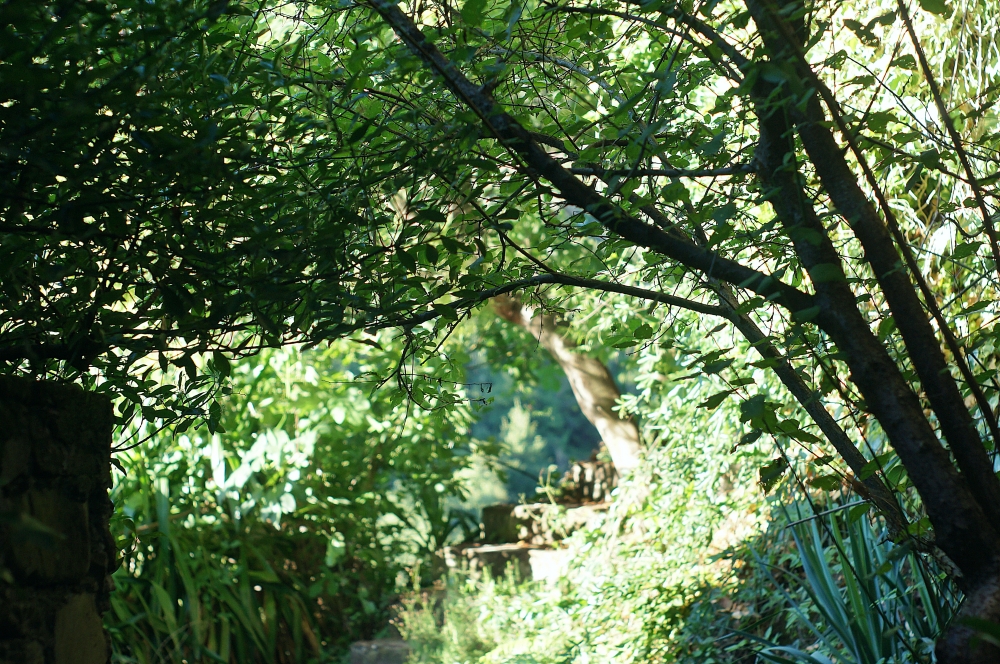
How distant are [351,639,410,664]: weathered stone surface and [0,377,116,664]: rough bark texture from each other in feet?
10.8

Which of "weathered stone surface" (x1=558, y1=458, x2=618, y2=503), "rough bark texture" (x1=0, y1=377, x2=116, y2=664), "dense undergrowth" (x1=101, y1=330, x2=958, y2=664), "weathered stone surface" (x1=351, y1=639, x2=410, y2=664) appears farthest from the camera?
"weathered stone surface" (x1=558, y1=458, x2=618, y2=503)

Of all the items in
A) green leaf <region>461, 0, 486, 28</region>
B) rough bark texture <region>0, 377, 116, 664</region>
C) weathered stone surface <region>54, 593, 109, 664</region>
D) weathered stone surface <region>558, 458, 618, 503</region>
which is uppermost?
green leaf <region>461, 0, 486, 28</region>

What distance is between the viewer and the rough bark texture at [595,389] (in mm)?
5559

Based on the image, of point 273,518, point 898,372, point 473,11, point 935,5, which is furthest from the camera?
point 273,518

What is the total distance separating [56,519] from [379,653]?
361cm

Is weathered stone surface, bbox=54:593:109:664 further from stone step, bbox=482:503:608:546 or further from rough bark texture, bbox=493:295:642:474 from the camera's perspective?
stone step, bbox=482:503:608:546

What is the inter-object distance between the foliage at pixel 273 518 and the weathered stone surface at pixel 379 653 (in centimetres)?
15

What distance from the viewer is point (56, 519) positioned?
147cm

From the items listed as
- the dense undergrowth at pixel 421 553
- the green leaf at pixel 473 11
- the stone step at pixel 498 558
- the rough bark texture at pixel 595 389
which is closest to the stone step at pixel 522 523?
the stone step at pixel 498 558

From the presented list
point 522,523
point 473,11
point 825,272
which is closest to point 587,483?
point 522,523

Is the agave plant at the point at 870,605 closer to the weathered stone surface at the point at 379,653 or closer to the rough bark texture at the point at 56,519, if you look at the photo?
the rough bark texture at the point at 56,519

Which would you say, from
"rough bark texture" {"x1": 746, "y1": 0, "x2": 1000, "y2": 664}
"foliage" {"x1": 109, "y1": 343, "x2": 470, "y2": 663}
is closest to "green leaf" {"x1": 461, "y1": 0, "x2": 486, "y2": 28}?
"rough bark texture" {"x1": 746, "y1": 0, "x2": 1000, "y2": 664}

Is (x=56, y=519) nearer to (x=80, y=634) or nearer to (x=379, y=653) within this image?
(x=80, y=634)

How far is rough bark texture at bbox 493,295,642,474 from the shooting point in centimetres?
556
